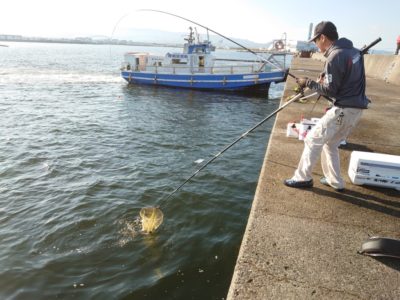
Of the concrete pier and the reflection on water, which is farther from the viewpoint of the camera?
the reflection on water

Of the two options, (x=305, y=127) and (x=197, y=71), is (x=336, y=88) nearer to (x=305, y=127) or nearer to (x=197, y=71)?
(x=305, y=127)

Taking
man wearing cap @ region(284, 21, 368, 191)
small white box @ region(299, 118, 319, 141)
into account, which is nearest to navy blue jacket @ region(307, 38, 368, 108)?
man wearing cap @ region(284, 21, 368, 191)

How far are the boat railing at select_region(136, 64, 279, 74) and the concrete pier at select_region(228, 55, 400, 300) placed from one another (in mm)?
19835

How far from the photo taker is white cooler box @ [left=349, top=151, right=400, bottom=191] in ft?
14.0

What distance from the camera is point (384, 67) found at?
1773 centimetres

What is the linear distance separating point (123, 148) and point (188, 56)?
16.1 meters

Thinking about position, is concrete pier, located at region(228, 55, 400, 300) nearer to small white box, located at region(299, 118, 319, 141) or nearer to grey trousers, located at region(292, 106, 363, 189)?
grey trousers, located at region(292, 106, 363, 189)

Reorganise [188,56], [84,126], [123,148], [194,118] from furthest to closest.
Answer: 1. [188,56]
2. [194,118]
3. [84,126]
4. [123,148]

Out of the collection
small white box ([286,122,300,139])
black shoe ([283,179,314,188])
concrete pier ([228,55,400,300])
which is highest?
small white box ([286,122,300,139])

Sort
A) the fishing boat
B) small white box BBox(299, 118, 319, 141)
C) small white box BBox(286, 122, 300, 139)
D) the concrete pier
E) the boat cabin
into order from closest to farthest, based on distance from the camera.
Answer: the concrete pier, small white box BBox(299, 118, 319, 141), small white box BBox(286, 122, 300, 139), the fishing boat, the boat cabin

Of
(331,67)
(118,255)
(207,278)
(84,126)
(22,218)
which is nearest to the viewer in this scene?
(331,67)

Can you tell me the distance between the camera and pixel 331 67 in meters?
3.71

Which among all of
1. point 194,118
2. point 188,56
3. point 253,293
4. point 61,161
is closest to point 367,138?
point 253,293

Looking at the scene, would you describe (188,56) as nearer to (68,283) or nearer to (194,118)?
(194,118)
